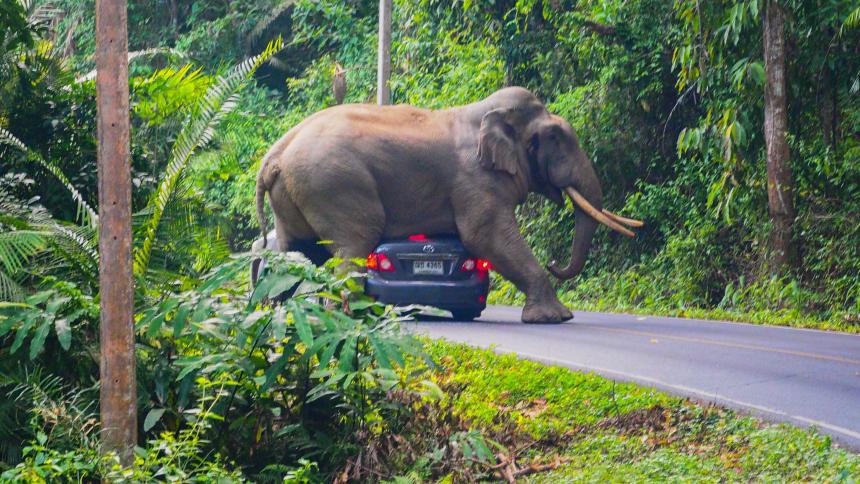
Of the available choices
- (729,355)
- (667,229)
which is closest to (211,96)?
(729,355)

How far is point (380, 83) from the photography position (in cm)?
2445

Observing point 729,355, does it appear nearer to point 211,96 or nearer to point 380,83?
point 211,96

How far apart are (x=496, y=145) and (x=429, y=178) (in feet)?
3.19

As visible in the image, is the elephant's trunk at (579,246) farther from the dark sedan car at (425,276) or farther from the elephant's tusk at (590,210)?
the dark sedan car at (425,276)

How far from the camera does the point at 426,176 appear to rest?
1641 centimetres

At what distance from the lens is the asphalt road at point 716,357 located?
923 centimetres

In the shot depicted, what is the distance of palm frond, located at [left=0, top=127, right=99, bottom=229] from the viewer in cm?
870

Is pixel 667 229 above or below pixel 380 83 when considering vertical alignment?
below

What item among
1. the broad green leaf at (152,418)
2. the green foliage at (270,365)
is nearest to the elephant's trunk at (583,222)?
the green foliage at (270,365)

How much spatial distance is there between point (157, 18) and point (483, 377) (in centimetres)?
3485

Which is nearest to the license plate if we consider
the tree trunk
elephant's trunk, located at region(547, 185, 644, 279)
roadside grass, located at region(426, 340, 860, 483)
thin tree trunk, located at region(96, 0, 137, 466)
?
elephant's trunk, located at region(547, 185, 644, 279)

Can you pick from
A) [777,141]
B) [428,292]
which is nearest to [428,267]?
[428,292]

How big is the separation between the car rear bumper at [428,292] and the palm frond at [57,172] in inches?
242

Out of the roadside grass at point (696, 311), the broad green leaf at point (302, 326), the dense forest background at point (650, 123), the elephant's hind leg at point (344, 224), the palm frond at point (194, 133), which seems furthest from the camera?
the roadside grass at point (696, 311)
